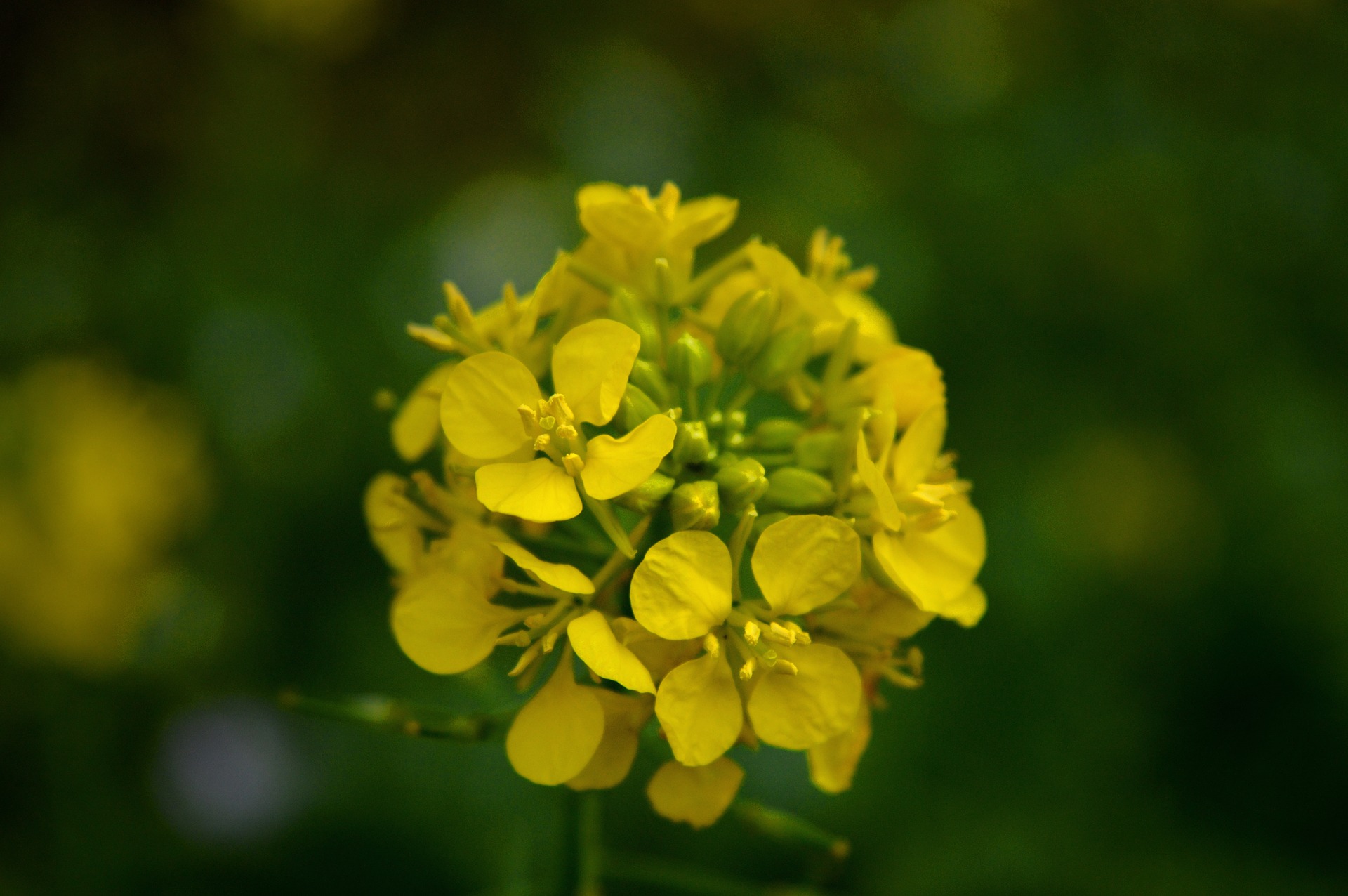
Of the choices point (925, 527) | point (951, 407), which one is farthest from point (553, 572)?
point (951, 407)

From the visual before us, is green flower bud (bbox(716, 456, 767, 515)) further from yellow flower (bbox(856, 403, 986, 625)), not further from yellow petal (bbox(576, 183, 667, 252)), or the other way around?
yellow petal (bbox(576, 183, 667, 252))

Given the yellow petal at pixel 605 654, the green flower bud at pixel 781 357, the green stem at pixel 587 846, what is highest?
the green flower bud at pixel 781 357

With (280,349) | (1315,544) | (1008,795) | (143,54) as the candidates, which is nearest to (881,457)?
(1008,795)

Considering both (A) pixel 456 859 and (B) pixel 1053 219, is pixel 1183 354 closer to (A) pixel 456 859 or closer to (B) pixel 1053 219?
(B) pixel 1053 219

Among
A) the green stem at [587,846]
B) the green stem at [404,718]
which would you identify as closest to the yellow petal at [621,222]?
the green stem at [404,718]

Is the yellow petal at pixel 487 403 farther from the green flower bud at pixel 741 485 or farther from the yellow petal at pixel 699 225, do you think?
the yellow petal at pixel 699 225

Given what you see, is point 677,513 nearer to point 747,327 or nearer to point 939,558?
point 747,327

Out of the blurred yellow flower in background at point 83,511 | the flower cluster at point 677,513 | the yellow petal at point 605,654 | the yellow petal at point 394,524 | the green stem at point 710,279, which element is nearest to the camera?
the yellow petal at point 605,654
